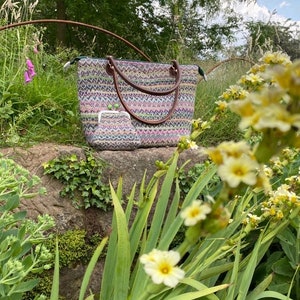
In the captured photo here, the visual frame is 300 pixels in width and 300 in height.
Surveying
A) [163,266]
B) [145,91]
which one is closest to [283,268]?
[145,91]

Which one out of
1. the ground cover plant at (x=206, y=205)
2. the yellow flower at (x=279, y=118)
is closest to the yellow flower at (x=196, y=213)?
the ground cover plant at (x=206, y=205)

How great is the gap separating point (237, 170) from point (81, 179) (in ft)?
5.34

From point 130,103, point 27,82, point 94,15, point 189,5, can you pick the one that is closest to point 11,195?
point 130,103

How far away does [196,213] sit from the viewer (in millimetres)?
430

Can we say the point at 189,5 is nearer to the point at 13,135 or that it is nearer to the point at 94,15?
the point at 94,15

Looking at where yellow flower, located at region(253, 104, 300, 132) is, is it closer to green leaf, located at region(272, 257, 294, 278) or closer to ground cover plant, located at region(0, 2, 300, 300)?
ground cover plant, located at region(0, 2, 300, 300)

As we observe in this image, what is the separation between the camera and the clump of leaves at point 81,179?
1927 mm

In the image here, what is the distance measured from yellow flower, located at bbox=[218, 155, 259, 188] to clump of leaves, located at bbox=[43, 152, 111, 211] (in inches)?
62.4

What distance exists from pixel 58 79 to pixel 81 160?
3.95 ft

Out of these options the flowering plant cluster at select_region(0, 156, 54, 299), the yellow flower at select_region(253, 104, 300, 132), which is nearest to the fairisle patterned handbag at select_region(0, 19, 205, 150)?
the flowering plant cluster at select_region(0, 156, 54, 299)

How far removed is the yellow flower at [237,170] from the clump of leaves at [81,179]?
158 centimetres

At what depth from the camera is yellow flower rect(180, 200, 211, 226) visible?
1.38 ft

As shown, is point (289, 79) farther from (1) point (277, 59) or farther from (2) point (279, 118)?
(1) point (277, 59)

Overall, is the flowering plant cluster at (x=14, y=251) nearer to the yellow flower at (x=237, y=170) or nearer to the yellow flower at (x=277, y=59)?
the yellow flower at (x=277, y=59)
